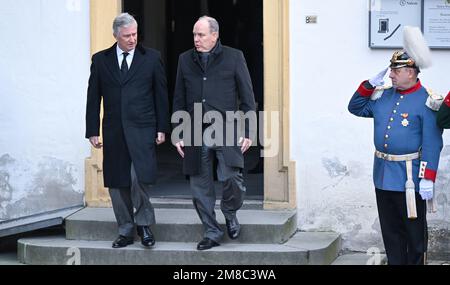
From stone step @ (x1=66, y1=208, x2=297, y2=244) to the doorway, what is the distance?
1.10m

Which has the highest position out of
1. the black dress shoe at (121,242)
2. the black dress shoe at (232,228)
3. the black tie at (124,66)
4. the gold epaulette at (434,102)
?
the black tie at (124,66)

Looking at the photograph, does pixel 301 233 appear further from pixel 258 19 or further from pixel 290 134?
pixel 258 19

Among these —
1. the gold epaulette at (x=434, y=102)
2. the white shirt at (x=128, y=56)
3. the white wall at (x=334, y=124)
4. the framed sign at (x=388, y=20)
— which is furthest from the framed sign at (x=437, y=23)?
the white shirt at (x=128, y=56)

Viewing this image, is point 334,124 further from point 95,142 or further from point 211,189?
point 95,142

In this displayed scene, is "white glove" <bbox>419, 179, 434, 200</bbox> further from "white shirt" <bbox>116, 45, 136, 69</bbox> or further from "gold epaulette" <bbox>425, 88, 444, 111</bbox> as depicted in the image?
"white shirt" <bbox>116, 45, 136, 69</bbox>

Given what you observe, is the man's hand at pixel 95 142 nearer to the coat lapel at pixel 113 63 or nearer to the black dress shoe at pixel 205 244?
the coat lapel at pixel 113 63

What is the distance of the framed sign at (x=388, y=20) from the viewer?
26.7ft

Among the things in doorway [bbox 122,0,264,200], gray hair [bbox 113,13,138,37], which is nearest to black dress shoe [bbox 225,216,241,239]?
doorway [bbox 122,0,264,200]

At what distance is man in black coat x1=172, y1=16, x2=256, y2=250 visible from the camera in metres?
7.55

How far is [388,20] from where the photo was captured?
815 centimetres

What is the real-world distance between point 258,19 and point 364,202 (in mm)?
3318

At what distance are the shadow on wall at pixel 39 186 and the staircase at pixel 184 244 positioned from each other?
36 centimetres

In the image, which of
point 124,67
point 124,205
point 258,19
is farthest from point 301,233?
point 258,19

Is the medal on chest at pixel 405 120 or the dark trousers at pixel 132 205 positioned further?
the dark trousers at pixel 132 205
